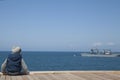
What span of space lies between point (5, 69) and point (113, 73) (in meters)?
3.91

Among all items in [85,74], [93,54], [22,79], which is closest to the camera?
[22,79]

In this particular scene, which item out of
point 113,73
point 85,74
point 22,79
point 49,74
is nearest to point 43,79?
point 22,79

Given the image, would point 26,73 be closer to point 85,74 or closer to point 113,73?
point 85,74

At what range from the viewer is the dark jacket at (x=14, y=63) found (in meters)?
9.77

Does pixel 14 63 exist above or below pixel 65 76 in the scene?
above

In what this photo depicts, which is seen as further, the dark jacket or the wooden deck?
the dark jacket

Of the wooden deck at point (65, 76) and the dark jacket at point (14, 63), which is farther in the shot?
the dark jacket at point (14, 63)

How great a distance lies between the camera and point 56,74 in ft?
33.4

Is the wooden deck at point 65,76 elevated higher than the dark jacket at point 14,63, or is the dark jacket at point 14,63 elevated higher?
the dark jacket at point 14,63

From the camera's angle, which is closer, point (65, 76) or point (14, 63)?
point (65, 76)

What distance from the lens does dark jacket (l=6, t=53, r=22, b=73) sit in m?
9.77

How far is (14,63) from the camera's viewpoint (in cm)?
984

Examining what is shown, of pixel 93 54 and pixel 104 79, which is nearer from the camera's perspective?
pixel 104 79

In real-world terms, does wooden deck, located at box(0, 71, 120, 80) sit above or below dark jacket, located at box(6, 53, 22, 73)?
below
